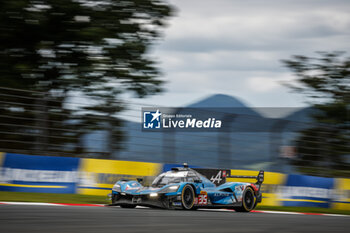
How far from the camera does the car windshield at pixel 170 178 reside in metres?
9.03

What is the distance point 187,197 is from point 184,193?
12 centimetres

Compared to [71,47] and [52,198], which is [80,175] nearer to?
[52,198]

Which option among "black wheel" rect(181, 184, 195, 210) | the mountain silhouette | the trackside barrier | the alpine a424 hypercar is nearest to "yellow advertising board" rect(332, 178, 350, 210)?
the trackside barrier

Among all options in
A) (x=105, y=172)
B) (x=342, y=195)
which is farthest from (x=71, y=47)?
(x=342, y=195)

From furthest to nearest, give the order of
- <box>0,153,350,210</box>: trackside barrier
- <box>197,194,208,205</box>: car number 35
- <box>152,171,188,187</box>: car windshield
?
<box>0,153,350,210</box>: trackside barrier, <box>197,194,208,205</box>: car number 35, <box>152,171,188,187</box>: car windshield

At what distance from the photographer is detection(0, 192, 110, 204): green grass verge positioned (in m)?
8.59

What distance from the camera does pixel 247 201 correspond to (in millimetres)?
10023

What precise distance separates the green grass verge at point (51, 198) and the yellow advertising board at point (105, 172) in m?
0.31

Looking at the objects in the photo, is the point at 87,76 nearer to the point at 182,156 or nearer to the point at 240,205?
the point at 182,156

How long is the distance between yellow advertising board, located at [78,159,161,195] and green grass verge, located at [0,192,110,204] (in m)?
0.31

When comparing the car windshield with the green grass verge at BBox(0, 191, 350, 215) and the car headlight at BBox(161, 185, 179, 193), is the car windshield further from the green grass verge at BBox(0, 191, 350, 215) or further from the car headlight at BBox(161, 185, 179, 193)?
the green grass verge at BBox(0, 191, 350, 215)

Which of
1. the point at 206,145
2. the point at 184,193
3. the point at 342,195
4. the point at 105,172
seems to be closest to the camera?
the point at 184,193

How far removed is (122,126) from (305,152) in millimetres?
4820

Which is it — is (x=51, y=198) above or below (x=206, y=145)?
below
